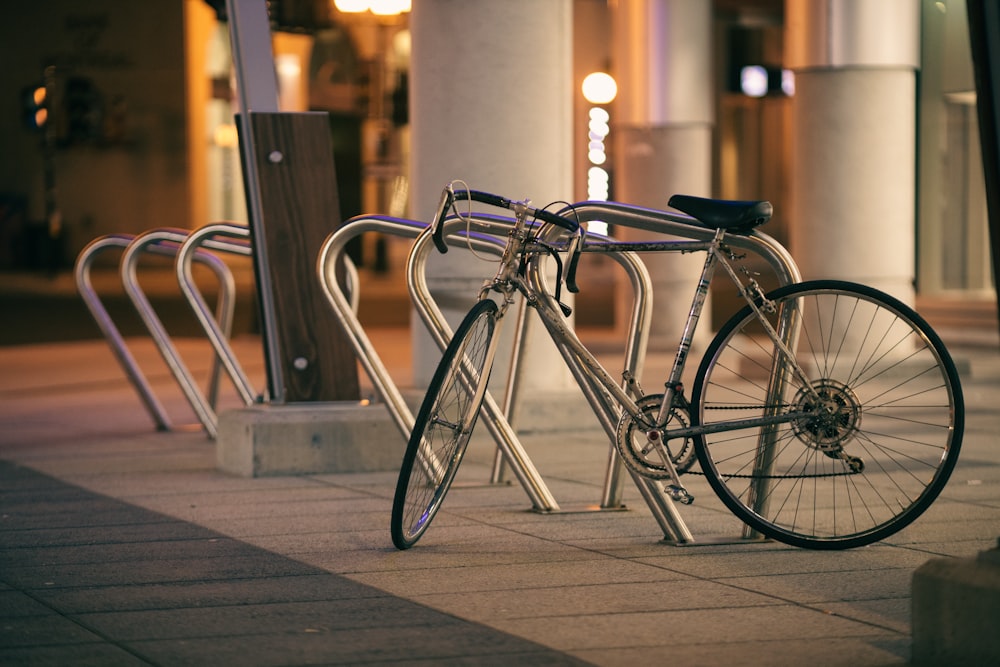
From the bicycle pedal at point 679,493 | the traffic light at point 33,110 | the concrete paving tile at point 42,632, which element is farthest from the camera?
the traffic light at point 33,110

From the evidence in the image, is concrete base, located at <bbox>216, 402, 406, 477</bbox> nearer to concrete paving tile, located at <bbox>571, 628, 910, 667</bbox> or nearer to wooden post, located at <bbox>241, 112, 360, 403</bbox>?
wooden post, located at <bbox>241, 112, 360, 403</bbox>

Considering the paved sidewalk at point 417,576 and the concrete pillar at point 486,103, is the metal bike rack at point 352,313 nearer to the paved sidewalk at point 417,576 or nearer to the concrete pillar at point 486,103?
the paved sidewalk at point 417,576

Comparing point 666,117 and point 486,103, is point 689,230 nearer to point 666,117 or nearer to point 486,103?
point 486,103

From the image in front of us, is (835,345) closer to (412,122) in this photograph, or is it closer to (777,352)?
(412,122)

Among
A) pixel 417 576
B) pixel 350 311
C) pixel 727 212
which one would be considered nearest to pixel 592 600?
pixel 417 576

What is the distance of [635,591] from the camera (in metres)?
4.68

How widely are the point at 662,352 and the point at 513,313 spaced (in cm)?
554

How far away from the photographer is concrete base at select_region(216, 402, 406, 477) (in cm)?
701

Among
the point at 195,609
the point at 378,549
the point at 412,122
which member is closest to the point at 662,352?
the point at 412,122

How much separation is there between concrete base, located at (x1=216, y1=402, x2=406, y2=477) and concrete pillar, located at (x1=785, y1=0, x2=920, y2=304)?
15.0 ft

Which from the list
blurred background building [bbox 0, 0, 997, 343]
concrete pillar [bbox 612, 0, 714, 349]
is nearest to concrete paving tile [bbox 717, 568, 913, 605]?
concrete pillar [bbox 612, 0, 714, 349]

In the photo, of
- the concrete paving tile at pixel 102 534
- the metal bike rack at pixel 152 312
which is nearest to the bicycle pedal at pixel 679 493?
the concrete paving tile at pixel 102 534

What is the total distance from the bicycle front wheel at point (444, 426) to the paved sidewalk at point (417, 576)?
0.13m

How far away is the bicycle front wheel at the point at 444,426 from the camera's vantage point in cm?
518
